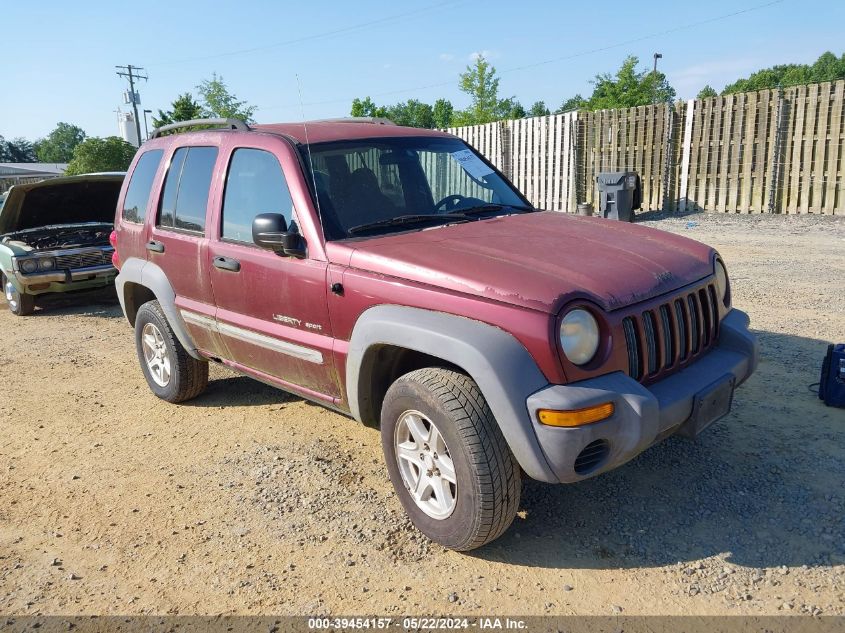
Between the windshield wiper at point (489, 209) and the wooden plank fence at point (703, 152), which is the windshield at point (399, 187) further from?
the wooden plank fence at point (703, 152)

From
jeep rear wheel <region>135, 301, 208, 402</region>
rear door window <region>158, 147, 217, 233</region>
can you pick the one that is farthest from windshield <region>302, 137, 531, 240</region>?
jeep rear wheel <region>135, 301, 208, 402</region>

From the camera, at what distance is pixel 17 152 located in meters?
126

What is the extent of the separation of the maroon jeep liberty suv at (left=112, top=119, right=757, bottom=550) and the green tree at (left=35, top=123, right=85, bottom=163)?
137026 millimetres

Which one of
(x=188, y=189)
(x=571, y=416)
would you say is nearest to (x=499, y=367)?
(x=571, y=416)

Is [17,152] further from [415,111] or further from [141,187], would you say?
[141,187]

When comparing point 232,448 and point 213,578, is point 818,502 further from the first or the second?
point 232,448

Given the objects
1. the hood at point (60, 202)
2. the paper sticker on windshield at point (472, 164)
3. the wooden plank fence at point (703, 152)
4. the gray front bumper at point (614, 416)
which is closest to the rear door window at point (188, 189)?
the paper sticker on windshield at point (472, 164)

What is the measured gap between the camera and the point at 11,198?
9.21 metres

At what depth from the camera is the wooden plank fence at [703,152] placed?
12.3m

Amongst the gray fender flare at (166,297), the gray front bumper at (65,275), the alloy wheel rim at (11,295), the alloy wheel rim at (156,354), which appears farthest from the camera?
the alloy wheel rim at (11,295)

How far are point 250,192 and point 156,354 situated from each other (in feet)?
6.50

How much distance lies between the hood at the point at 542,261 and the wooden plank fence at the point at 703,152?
10647mm

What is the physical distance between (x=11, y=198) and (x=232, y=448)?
276 inches

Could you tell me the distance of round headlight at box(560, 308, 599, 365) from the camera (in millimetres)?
2723
